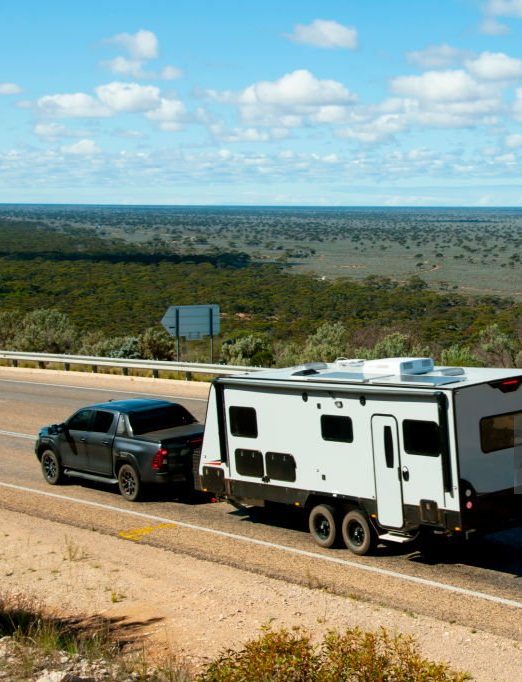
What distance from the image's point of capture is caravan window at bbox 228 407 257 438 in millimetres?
14719

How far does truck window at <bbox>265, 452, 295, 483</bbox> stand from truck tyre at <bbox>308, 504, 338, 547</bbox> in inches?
21.1

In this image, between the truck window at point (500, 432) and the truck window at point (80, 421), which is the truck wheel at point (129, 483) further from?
the truck window at point (500, 432)

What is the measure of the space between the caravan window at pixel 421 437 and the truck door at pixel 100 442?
20.9 ft

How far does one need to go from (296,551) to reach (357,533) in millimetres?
879

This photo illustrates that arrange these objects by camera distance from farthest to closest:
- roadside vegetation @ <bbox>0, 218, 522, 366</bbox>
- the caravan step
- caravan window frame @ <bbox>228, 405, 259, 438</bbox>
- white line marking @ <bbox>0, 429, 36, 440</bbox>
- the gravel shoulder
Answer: roadside vegetation @ <bbox>0, 218, 522, 366</bbox> < white line marking @ <bbox>0, 429, 36, 440</bbox> < caravan window frame @ <bbox>228, 405, 259, 438</bbox> < the caravan step < the gravel shoulder

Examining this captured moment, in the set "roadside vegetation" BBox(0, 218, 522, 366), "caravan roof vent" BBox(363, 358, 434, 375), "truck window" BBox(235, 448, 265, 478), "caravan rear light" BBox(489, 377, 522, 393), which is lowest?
"roadside vegetation" BBox(0, 218, 522, 366)

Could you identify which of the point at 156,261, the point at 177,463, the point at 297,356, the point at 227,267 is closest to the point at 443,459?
the point at 177,463

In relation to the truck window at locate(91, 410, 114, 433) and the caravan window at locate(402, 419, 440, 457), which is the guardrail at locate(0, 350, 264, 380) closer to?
the truck window at locate(91, 410, 114, 433)

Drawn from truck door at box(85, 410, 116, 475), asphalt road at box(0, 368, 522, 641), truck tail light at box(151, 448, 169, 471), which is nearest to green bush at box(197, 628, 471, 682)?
asphalt road at box(0, 368, 522, 641)

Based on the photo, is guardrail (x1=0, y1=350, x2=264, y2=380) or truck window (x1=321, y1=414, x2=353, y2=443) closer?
truck window (x1=321, y1=414, x2=353, y2=443)

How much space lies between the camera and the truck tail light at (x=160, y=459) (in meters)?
16.7

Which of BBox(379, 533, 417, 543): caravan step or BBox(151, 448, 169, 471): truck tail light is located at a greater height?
BBox(151, 448, 169, 471): truck tail light

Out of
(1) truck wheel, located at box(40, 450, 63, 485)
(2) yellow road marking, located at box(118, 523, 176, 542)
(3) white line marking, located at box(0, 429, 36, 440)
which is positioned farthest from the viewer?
(3) white line marking, located at box(0, 429, 36, 440)

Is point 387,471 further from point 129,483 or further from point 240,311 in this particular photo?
point 240,311
